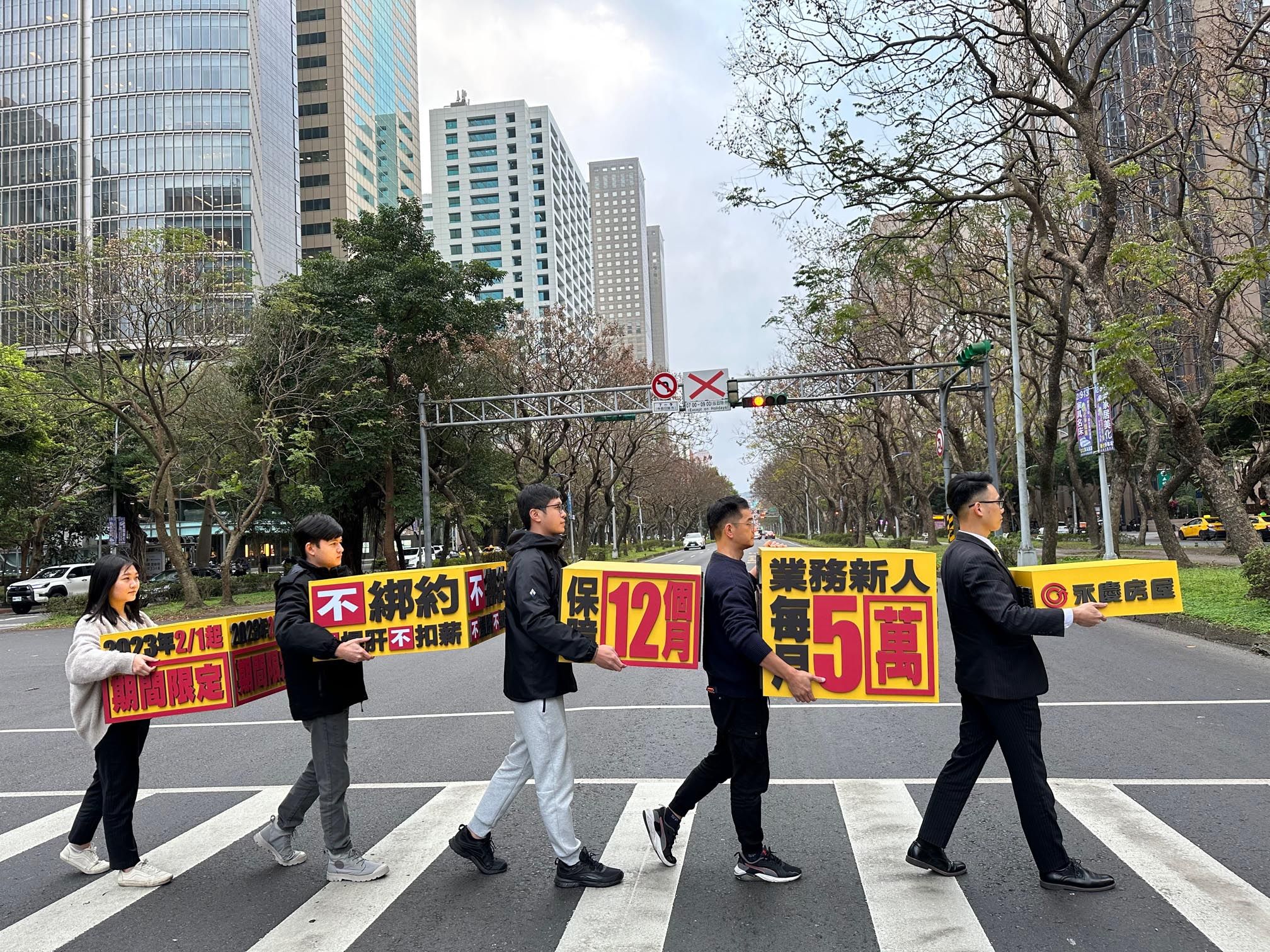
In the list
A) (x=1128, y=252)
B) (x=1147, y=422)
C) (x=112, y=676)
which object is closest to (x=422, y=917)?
(x=112, y=676)

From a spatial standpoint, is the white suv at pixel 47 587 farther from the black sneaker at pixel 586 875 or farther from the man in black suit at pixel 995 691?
the man in black suit at pixel 995 691

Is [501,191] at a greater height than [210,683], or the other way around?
[501,191]

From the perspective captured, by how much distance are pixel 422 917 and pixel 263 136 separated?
250ft

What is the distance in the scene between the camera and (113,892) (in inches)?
176

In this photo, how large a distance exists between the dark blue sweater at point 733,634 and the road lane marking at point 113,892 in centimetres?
289

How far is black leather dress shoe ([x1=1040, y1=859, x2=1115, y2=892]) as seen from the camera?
405cm

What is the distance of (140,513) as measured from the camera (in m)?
40.6

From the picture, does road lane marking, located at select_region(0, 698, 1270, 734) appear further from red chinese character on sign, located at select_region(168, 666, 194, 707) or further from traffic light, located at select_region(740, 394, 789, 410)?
traffic light, located at select_region(740, 394, 789, 410)

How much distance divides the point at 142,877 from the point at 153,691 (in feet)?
2.88

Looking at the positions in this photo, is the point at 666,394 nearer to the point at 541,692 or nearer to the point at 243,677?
the point at 243,677

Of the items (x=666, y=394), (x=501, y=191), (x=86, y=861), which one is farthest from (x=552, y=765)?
(x=501, y=191)

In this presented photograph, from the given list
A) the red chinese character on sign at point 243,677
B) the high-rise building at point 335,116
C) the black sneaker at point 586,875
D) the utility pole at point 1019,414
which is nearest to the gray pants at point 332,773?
the red chinese character on sign at point 243,677

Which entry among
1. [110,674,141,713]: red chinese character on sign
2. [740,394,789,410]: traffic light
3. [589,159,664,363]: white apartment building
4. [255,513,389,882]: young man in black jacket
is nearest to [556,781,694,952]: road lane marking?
[255,513,389,882]: young man in black jacket

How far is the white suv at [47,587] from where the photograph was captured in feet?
96.7
